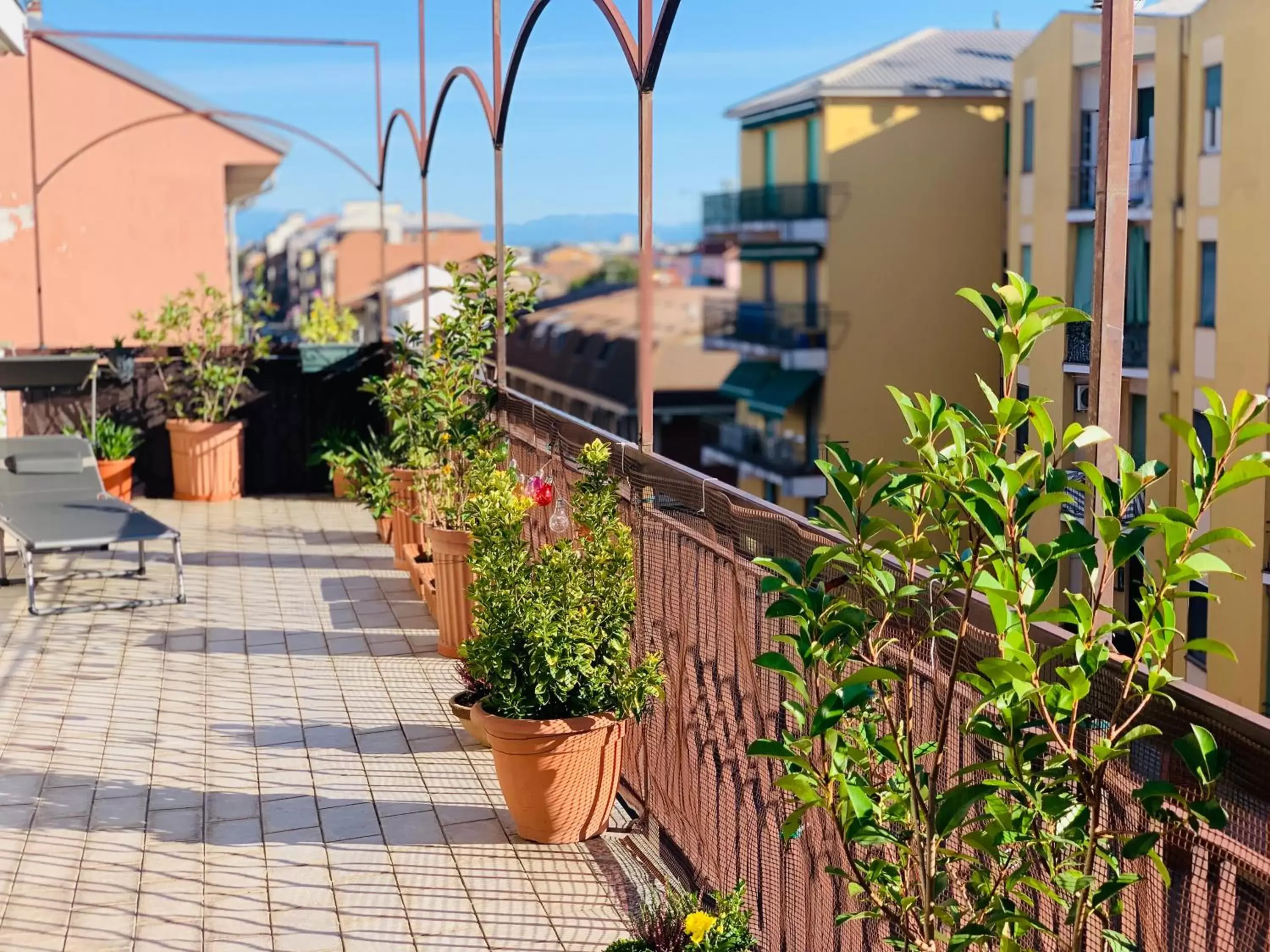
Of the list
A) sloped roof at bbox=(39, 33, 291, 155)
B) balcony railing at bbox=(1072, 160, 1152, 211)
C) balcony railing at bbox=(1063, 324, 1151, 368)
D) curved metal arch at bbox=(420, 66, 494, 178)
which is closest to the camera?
balcony railing at bbox=(1063, 324, 1151, 368)

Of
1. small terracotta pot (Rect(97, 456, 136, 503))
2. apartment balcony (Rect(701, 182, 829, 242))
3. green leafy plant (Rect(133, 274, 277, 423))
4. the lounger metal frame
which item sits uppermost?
apartment balcony (Rect(701, 182, 829, 242))

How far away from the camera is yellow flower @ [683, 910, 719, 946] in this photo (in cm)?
270

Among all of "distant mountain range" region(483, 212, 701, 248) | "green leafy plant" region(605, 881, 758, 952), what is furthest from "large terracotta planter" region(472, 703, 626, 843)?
"distant mountain range" region(483, 212, 701, 248)

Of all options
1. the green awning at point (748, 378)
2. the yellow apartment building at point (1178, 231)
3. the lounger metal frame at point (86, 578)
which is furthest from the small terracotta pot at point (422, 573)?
the green awning at point (748, 378)

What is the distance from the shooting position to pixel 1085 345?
1.95 metres

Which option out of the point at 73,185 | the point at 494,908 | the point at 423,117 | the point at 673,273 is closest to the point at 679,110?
the point at 673,273

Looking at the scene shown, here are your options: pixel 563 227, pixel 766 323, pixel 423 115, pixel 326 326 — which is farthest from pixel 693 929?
pixel 766 323

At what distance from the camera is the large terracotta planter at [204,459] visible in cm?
1006

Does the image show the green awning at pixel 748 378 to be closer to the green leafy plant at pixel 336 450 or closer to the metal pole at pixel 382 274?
the metal pole at pixel 382 274

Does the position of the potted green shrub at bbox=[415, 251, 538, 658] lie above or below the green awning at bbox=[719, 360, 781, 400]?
above

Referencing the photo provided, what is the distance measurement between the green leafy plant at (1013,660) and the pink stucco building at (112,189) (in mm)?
15743

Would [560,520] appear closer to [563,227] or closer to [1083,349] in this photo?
[1083,349]

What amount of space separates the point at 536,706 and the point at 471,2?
13.6ft

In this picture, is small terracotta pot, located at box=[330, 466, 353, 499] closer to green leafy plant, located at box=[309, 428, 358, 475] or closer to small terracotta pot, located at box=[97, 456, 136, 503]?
green leafy plant, located at box=[309, 428, 358, 475]
